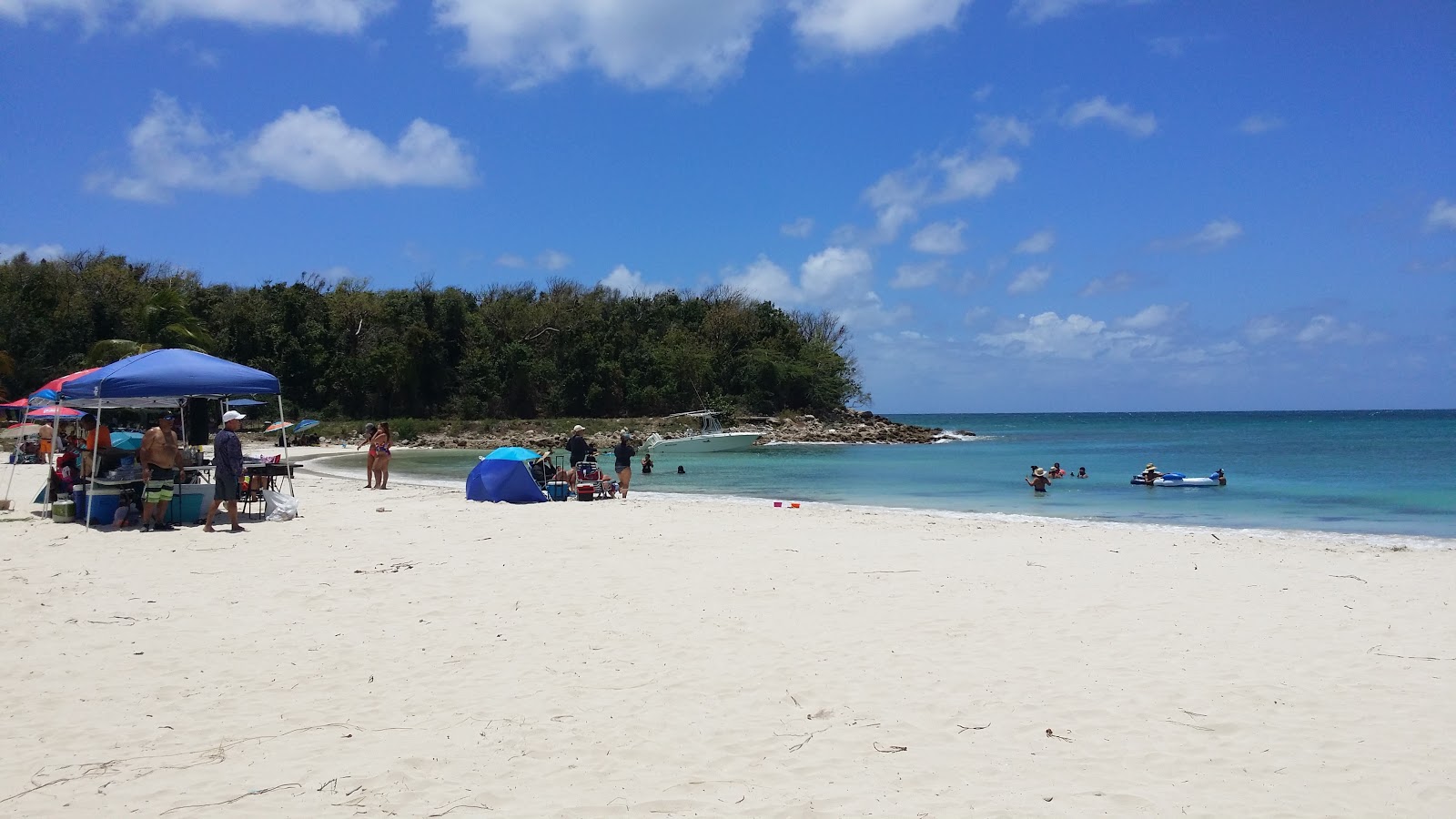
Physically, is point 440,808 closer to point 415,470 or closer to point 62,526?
point 62,526

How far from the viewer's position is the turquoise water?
17.4 metres

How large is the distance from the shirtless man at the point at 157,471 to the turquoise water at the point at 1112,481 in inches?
459

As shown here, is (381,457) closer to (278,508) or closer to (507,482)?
(507,482)

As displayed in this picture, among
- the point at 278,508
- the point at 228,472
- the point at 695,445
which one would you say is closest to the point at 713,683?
the point at 228,472

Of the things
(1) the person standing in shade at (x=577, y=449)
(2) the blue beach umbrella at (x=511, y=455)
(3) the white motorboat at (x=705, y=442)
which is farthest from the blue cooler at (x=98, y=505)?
(3) the white motorboat at (x=705, y=442)

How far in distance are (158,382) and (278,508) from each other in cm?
235

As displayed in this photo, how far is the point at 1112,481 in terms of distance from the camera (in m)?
25.9

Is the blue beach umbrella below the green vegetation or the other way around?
below

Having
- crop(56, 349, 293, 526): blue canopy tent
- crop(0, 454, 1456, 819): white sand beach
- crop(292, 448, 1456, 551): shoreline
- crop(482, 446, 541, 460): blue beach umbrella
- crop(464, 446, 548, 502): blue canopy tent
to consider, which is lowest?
crop(0, 454, 1456, 819): white sand beach

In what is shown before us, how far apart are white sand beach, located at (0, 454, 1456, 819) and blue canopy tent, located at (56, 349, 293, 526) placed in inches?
82.5

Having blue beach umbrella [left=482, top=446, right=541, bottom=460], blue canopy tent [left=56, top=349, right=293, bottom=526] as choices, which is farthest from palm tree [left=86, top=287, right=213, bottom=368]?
blue canopy tent [left=56, top=349, right=293, bottom=526]

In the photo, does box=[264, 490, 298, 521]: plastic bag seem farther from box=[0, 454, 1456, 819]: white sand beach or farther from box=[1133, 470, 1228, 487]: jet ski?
box=[1133, 470, 1228, 487]: jet ski

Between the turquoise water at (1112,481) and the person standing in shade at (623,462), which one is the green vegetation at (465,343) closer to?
the turquoise water at (1112,481)

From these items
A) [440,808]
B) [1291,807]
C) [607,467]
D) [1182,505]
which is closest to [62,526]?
[440,808]
